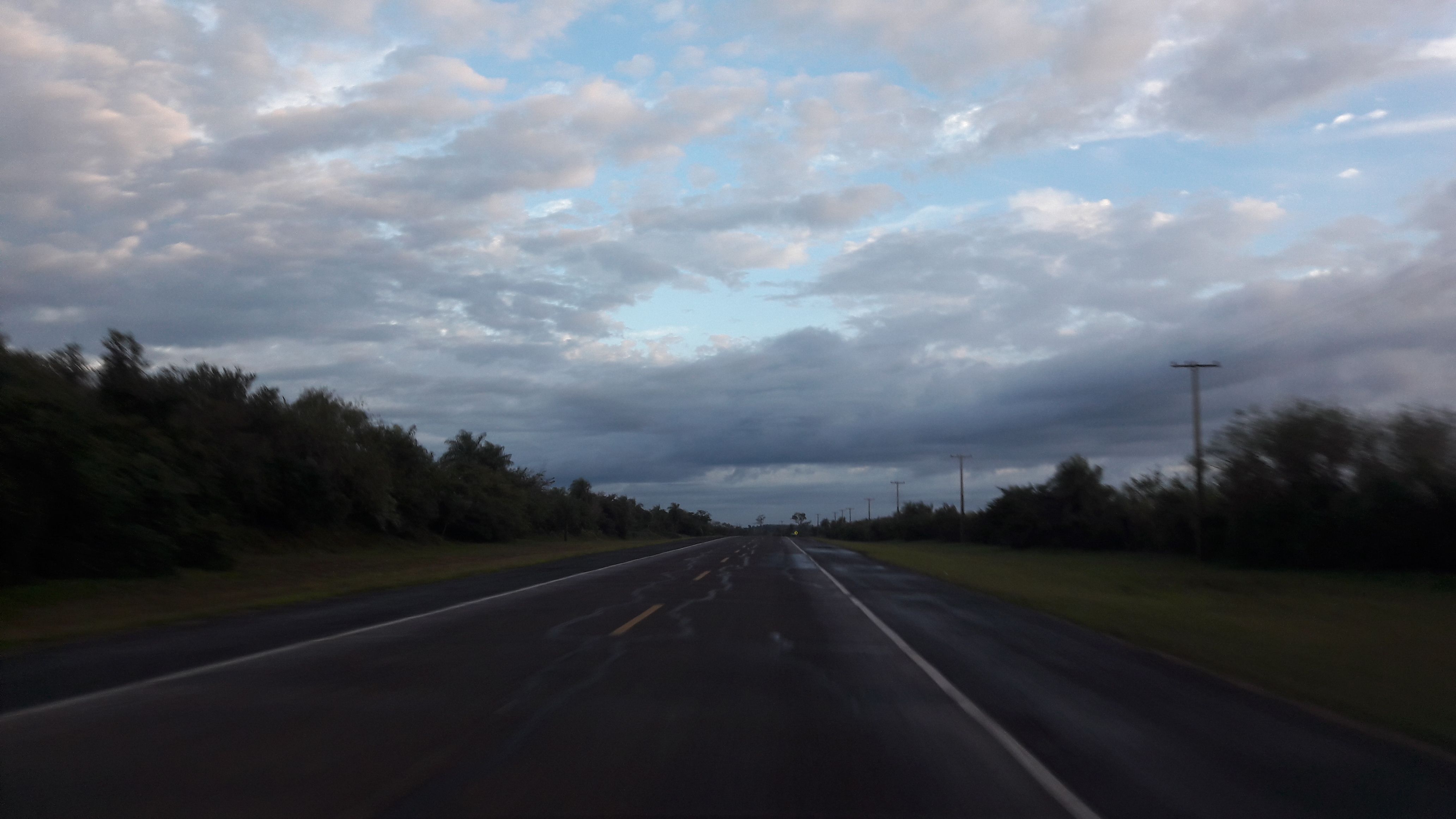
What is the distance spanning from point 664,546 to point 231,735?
215 feet

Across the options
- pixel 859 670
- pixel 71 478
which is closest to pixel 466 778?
pixel 859 670

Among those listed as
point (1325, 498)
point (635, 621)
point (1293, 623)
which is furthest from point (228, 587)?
point (1325, 498)

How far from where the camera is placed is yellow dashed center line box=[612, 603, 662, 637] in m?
13.5

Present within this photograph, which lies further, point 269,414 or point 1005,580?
point 269,414

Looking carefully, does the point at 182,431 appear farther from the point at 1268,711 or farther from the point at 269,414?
the point at 1268,711

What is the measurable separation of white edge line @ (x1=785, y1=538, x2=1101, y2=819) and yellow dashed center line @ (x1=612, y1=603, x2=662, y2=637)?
12.7 ft

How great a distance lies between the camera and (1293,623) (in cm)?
1798

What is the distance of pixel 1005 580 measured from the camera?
30.0 metres

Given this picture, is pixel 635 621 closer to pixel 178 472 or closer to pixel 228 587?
pixel 228 587

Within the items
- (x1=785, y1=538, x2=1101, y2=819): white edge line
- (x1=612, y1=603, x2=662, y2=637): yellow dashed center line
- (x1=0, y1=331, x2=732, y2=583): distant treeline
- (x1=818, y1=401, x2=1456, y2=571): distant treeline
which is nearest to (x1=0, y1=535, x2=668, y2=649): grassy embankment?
(x1=0, y1=331, x2=732, y2=583): distant treeline

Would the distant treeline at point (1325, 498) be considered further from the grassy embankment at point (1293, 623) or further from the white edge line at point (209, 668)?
the white edge line at point (209, 668)

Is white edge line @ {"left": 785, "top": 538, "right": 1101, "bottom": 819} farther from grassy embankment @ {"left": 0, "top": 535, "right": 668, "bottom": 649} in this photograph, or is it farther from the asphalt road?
grassy embankment @ {"left": 0, "top": 535, "right": 668, "bottom": 649}

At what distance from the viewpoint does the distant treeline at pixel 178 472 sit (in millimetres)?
20844

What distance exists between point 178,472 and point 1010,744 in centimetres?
2852
